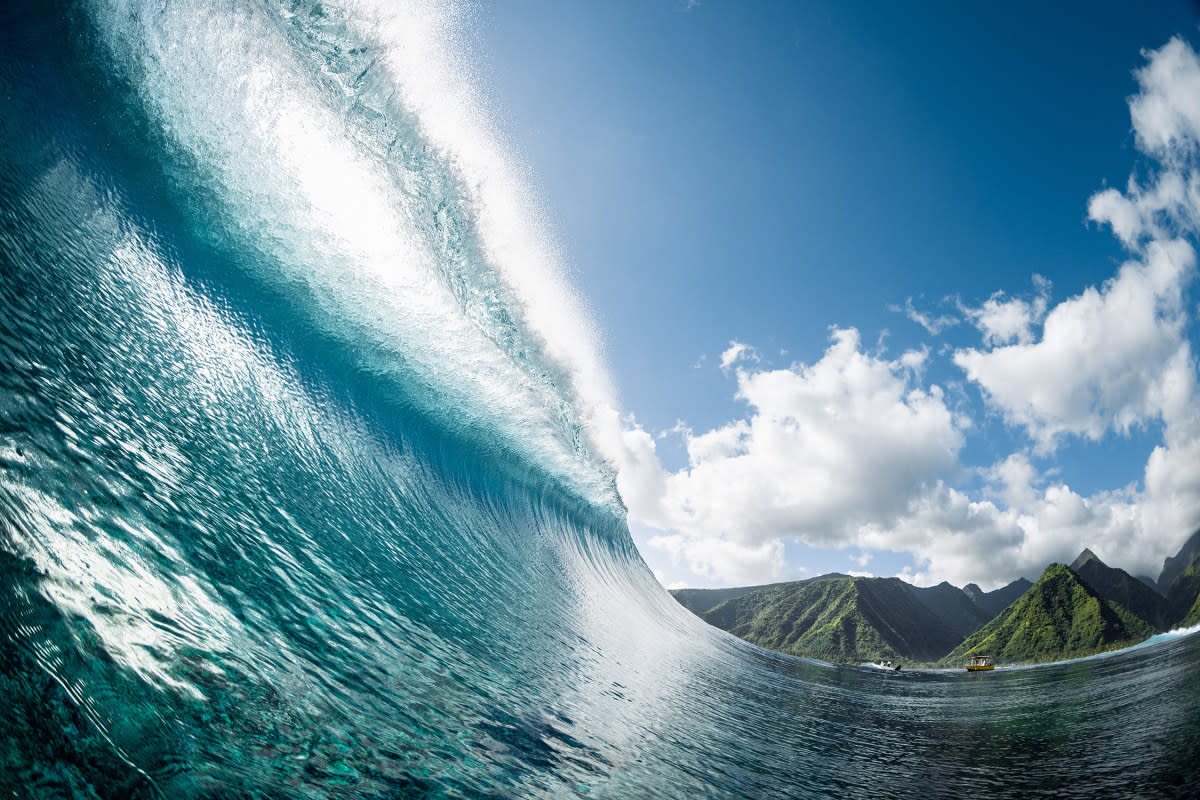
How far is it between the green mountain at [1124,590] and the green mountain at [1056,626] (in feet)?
35.1

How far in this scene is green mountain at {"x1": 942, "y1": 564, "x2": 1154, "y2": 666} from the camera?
6669 centimetres

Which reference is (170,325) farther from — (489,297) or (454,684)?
(489,297)

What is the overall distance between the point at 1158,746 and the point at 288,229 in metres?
14.6

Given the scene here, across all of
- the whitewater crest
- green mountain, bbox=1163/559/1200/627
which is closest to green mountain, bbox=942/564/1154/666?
green mountain, bbox=1163/559/1200/627

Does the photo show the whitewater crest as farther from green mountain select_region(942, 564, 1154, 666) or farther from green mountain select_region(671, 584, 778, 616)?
green mountain select_region(671, 584, 778, 616)

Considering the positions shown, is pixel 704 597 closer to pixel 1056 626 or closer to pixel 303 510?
pixel 1056 626

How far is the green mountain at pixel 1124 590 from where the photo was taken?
94.9 metres

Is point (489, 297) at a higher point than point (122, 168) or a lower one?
higher

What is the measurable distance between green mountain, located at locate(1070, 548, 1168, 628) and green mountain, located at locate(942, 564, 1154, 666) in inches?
421

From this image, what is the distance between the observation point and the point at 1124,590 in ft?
372

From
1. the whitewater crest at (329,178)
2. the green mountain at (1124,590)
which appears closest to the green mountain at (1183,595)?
the green mountain at (1124,590)

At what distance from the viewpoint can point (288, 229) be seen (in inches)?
355

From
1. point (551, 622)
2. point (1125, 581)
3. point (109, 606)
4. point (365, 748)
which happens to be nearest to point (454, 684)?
point (365, 748)

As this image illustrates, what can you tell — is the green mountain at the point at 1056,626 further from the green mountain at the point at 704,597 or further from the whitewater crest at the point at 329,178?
the whitewater crest at the point at 329,178
